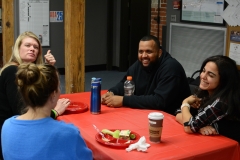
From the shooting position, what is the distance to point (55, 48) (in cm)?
725

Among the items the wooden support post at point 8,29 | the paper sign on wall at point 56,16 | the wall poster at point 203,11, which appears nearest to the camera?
the wooden support post at point 8,29

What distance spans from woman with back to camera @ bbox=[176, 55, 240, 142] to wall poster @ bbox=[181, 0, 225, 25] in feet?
8.68

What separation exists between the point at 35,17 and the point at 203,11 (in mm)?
3128

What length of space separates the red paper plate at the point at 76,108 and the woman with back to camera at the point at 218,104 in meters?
0.74

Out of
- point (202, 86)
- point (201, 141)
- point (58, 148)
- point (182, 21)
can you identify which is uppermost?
point (182, 21)

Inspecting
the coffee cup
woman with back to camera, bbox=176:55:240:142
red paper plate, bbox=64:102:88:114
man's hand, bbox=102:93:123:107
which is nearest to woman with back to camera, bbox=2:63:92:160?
the coffee cup

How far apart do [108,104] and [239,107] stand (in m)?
1.03

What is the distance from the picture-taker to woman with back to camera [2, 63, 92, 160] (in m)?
1.53

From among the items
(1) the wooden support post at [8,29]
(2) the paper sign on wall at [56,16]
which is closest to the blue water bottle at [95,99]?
(1) the wooden support post at [8,29]

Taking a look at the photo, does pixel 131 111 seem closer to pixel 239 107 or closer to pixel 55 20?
pixel 239 107

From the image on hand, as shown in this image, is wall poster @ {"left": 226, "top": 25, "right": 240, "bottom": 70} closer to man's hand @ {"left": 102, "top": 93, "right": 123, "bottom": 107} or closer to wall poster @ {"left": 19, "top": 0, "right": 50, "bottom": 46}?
man's hand @ {"left": 102, "top": 93, "right": 123, "bottom": 107}

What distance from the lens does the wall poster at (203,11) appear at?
4.80 meters

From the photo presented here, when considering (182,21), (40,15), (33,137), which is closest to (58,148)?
(33,137)

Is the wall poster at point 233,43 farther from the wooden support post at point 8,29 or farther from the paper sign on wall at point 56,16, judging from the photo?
the paper sign on wall at point 56,16
